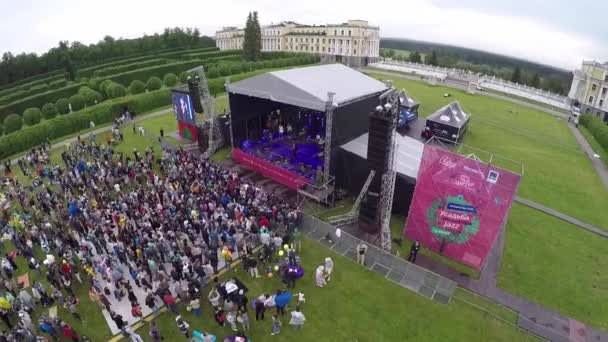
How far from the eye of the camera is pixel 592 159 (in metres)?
29.2

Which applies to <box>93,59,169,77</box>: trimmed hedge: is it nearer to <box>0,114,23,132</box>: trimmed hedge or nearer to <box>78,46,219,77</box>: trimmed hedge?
<box>78,46,219,77</box>: trimmed hedge

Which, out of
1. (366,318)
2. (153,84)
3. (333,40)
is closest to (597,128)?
(366,318)

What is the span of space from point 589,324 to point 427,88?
47.0m

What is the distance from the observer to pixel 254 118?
27.1 m

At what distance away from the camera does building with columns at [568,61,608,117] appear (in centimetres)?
4831

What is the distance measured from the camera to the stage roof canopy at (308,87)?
770 inches

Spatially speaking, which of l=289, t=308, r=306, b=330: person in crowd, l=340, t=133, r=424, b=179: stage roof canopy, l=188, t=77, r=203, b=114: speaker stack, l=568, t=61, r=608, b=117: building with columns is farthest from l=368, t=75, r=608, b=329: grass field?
l=568, t=61, r=608, b=117: building with columns

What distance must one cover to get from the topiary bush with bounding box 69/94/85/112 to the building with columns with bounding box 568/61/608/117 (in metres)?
69.0

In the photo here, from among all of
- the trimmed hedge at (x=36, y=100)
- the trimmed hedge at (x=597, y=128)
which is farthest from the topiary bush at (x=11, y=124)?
the trimmed hedge at (x=597, y=128)

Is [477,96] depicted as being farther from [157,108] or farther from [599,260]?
[157,108]

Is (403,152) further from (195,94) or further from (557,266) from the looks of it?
(195,94)

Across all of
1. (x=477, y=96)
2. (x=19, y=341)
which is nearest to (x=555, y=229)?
(x=19, y=341)

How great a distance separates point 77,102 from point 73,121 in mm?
6503

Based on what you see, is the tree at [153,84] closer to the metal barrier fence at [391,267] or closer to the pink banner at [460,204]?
the metal barrier fence at [391,267]
